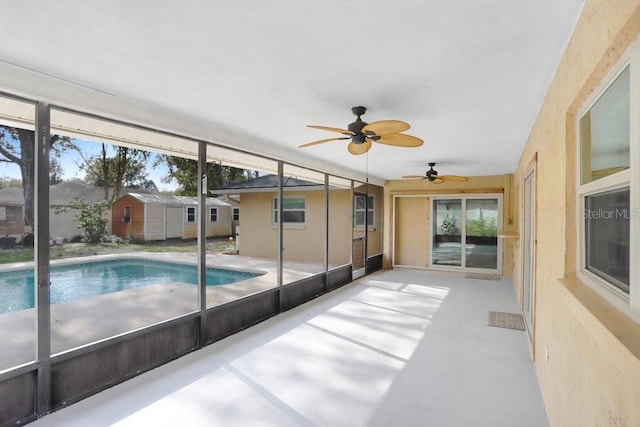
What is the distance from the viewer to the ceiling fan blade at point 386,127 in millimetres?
2674

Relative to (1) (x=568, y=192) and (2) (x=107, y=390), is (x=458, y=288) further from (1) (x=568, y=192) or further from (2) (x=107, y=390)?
(2) (x=107, y=390)

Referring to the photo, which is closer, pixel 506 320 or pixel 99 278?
pixel 506 320

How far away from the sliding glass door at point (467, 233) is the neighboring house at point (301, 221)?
1.73 meters

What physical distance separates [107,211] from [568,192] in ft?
48.7

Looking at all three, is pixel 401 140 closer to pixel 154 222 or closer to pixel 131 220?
pixel 154 222

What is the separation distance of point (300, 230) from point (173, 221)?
25.1ft

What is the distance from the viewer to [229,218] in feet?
55.3

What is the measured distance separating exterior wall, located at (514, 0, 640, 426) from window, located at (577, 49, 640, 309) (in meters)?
0.06

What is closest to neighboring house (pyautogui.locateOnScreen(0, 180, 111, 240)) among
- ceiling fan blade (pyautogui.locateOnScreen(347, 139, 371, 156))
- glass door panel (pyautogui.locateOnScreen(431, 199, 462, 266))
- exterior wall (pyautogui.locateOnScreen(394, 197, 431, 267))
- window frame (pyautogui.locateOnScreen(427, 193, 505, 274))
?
ceiling fan blade (pyautogui.locateOnScreen(347, 139, 371, 156))

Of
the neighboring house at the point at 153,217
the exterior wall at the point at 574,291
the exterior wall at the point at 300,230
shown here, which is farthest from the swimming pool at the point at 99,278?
the exterior wall at the point at 574,291

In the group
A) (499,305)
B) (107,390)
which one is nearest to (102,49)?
(107,390)

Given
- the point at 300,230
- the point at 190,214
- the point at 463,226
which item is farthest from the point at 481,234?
the point at 190,214

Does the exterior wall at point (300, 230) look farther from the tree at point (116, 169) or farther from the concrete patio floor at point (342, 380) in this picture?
the tree at point (116, 169)

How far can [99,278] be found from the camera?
911 centimetres
